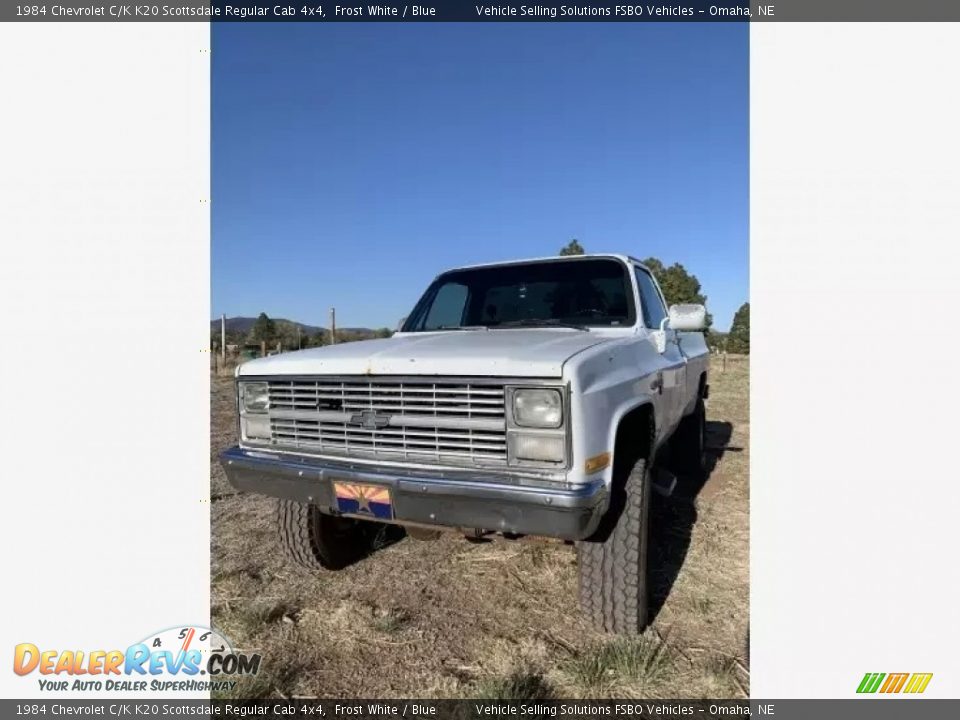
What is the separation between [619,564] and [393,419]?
1.26 metres

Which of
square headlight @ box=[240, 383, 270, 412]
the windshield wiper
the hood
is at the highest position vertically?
the windshield wiper

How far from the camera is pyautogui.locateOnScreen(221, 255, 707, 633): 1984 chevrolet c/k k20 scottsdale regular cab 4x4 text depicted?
7.03 ft

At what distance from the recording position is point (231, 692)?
222 cm

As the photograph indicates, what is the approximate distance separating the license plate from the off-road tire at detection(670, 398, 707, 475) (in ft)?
12.6

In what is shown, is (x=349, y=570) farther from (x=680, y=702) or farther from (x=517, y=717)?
(x=680, y=702)

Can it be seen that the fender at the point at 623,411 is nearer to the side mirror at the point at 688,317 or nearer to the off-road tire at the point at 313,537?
the side mirror at the point at 688,317

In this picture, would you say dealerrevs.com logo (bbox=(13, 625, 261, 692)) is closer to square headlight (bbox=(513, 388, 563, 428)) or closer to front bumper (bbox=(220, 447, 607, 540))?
front bumper (bbox=(220, 447, 607, 540))

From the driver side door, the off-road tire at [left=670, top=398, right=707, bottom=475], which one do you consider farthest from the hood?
the off-road tire at [left=670, top=398, right=707, bottom=475]

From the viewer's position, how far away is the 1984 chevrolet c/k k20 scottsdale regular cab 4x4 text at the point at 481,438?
2.14 metres

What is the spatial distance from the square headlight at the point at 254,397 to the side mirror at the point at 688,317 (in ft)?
7.88

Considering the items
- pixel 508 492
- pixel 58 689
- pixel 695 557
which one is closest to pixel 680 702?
pixel 508 492

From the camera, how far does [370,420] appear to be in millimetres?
2492
